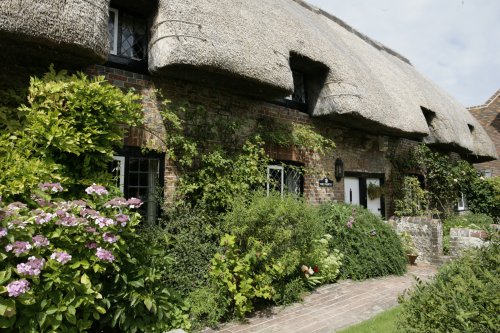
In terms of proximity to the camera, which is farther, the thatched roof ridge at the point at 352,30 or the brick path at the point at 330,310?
the thatched roof ridge at the point at 352,30

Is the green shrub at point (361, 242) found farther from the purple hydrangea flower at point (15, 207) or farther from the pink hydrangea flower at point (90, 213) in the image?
the purple hydrangea flower at point (15, 207)

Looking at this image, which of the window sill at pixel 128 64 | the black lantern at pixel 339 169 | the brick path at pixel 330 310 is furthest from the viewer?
the black lantern at pixel 339 169

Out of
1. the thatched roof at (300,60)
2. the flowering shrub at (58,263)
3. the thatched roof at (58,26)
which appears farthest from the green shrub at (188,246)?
the thatched roof at (58,26)

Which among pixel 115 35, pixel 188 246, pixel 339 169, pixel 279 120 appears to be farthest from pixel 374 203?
pixel 115 35

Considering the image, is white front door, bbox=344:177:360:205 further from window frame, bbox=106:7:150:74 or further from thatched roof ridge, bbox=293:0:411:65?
window frame, bbox=106:7:150:74

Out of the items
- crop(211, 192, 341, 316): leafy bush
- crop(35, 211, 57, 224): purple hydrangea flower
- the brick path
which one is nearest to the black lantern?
the brick path

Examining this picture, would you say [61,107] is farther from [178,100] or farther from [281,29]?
[281,29]

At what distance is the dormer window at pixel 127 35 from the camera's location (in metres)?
5.11

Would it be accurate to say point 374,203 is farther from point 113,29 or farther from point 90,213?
point 90,213

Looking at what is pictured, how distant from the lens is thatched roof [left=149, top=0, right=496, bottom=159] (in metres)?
4.84

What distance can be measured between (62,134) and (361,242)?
5288mm

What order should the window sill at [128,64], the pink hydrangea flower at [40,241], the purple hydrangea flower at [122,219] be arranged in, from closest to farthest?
the pink hydrangea flower at [40,241] → the purple hydrangea flower at [122,219] → the window sill at [128,64]

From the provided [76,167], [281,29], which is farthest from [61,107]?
[281,29]

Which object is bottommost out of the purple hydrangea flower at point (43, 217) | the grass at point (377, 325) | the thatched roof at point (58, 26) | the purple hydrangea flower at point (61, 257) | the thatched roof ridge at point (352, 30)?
the grass at point (377, 325)
